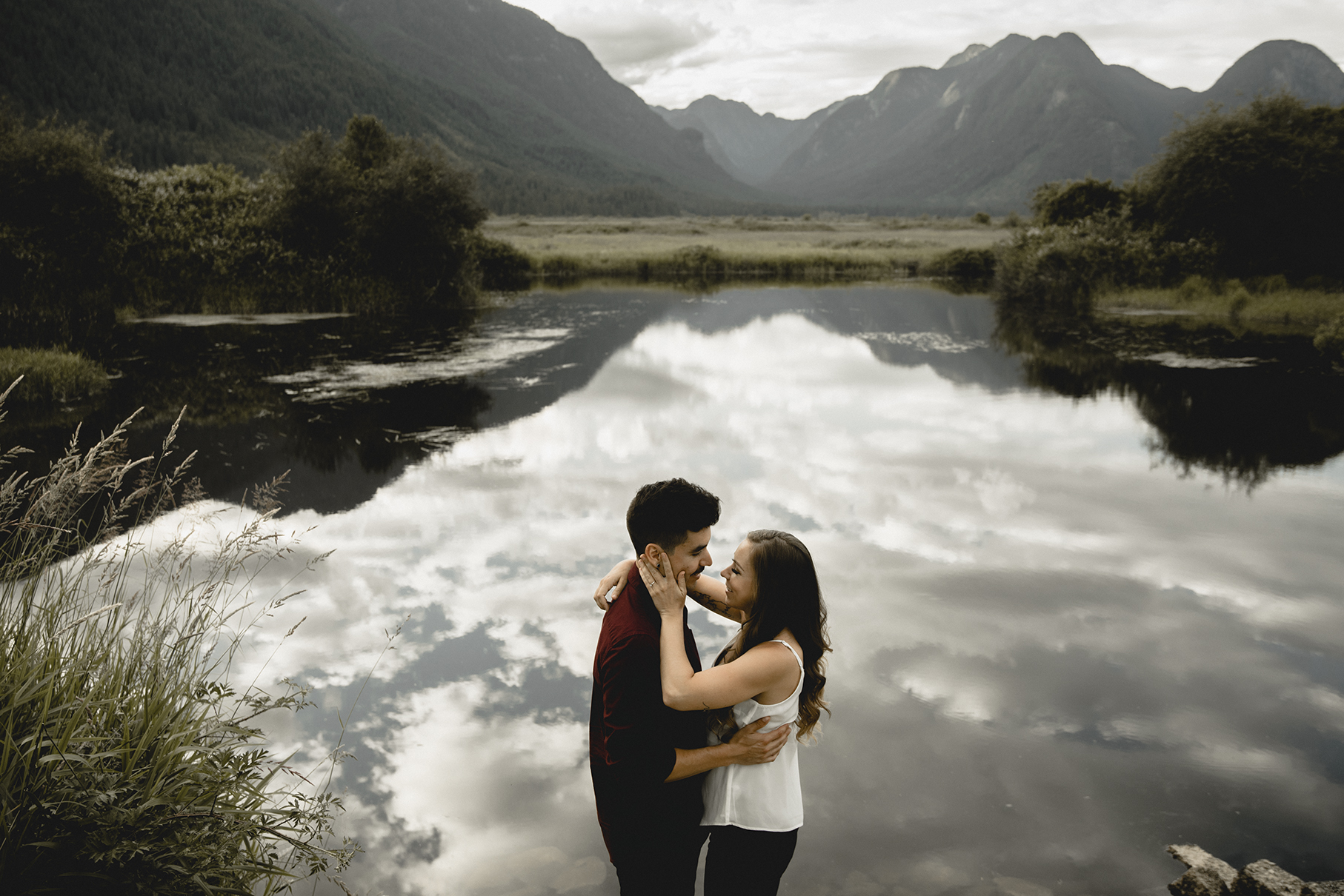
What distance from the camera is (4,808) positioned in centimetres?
247

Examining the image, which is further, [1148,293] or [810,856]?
[1148,293]

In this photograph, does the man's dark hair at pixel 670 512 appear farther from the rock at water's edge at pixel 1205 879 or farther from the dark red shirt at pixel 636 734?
the rock at water's edge at pixel 1205 879

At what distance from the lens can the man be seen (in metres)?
2.59

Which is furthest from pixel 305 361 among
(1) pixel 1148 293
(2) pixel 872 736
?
(1) pixel 1148 293

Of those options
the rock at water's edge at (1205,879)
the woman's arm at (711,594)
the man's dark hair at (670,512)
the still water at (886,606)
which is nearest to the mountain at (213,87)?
the still water at (886,606)

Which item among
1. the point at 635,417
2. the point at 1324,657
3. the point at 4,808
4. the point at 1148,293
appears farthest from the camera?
the point at 1148,293

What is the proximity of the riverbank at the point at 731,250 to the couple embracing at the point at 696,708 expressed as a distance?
44336 millimetres

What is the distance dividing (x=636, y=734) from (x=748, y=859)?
25.6 inches

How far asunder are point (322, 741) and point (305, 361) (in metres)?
14.4

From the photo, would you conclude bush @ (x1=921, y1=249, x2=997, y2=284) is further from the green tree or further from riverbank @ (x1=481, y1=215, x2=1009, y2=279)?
the green tree

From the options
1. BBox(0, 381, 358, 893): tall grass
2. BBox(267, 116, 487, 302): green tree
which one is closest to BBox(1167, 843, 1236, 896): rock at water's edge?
BBox(0, 381, 358, 893): tall grass

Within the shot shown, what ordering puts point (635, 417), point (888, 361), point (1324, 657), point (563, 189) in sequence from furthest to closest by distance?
1. point (563, 189)
2. point (888, 361)
3. point (635, 417)
4. point (1324, 657)

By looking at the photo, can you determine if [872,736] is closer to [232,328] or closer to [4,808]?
[4,808]

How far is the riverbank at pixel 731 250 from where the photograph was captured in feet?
160
